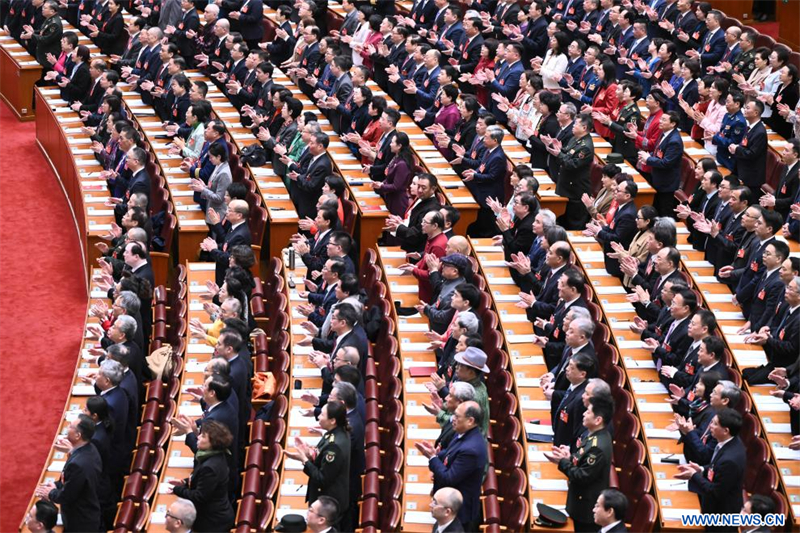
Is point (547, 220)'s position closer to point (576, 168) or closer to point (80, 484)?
point (576, 168)

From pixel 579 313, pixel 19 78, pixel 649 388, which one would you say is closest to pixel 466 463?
pixel 579 313

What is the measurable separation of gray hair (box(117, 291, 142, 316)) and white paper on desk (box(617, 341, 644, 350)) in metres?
3.19

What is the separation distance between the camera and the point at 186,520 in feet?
18.6

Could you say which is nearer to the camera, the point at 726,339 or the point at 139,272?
the point at 726,339

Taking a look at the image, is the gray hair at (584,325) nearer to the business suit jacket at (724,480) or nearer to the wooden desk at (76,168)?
the business suit jacket at (724,480)

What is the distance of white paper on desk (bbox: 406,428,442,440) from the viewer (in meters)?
6.89

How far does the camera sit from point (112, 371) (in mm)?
6828

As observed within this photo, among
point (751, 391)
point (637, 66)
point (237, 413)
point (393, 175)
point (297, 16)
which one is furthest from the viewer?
point (297, 16)

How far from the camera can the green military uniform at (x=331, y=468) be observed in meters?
5.95

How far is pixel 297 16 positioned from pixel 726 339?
781cm

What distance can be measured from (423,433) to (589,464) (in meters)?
1.33

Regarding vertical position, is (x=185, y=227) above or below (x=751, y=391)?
below

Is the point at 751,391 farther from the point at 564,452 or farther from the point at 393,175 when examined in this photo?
the point at 393,175

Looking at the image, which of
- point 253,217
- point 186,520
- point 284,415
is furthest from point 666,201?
point 186,520
